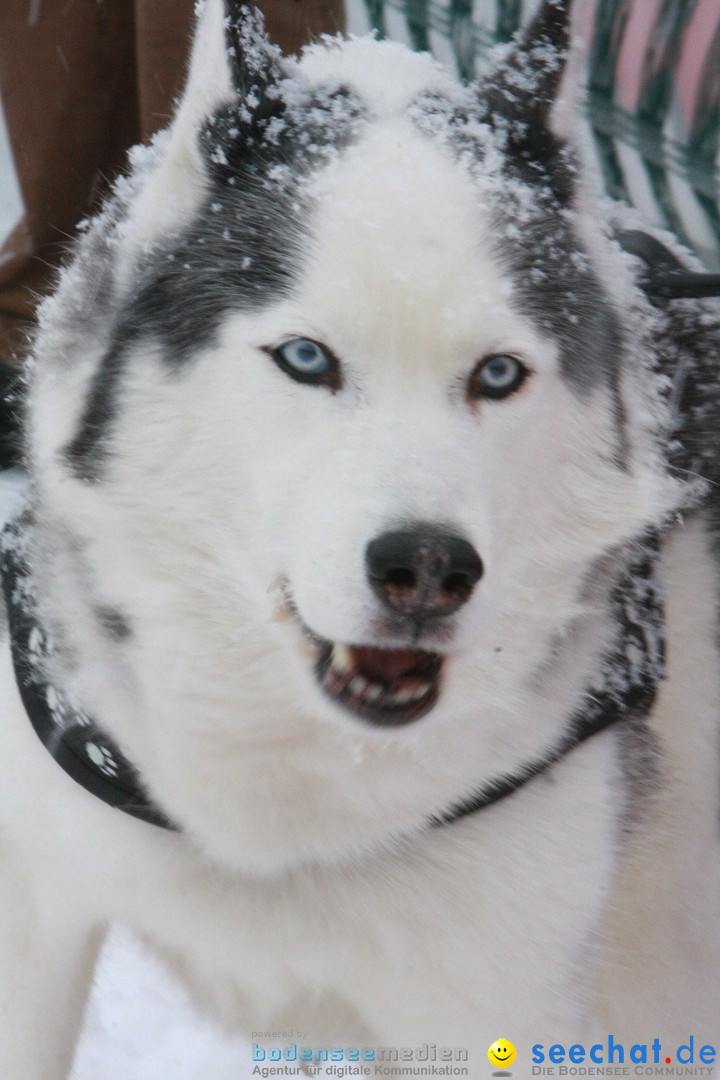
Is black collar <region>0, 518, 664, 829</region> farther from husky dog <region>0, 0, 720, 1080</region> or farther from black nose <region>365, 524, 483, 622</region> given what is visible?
black nose <region>365, 524, 483, 622</region>

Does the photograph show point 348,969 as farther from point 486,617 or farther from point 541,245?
point 541,245

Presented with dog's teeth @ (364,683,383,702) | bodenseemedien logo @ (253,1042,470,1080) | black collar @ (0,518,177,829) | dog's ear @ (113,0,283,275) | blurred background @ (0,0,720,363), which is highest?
blurred background @ (0,0,720,363)

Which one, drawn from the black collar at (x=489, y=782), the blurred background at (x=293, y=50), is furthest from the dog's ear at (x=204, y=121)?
the blurred background at (x=293, y=50)

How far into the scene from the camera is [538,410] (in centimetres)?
137

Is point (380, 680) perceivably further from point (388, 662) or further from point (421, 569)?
point (421, 569)

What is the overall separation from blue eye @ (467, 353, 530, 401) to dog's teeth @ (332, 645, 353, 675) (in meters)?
0.33

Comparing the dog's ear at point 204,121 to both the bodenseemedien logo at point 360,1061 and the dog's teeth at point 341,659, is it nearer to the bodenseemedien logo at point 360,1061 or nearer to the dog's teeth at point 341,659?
the dog's teeth at point 341,659

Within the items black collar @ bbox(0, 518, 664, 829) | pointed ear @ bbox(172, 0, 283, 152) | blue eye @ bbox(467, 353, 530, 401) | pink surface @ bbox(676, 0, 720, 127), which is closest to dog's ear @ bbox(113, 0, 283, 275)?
pointed ear @ bbox(172, 0, 283, 152)

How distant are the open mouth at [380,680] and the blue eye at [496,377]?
0.31 m

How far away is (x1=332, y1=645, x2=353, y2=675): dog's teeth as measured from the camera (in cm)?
127

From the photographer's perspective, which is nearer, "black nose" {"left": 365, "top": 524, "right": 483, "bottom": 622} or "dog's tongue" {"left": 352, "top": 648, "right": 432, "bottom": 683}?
"black nose" {"left": 365, "top": 524, "right": 483, "bottom": 622}

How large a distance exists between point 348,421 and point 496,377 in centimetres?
20

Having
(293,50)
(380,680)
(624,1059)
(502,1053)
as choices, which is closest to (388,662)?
(380,680)

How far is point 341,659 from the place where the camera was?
1.28 meters
